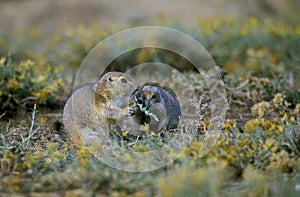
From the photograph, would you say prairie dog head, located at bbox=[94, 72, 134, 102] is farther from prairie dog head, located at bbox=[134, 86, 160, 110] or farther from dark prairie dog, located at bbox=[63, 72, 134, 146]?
prairie dog head, located at bbox=[134, 86, 160, 110]

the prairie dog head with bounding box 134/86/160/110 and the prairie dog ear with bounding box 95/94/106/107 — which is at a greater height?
the prairie dog head with bounding box 134/86/160/110

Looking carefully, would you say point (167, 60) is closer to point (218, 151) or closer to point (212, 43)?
point (212, 43)

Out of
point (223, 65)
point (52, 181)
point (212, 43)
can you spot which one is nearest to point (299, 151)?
point (52, 181)

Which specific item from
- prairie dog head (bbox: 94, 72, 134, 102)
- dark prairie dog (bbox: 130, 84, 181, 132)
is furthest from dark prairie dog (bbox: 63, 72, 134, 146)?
dark prairie dog (bbox: 130, 84, 181, 132)

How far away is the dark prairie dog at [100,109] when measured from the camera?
4.63 metres

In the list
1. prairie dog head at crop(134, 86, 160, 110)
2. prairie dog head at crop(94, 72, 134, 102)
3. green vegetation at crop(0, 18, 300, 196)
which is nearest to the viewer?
green vegetation at crop(0, 18, 300, 196)

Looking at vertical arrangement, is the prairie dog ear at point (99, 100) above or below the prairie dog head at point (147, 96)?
below

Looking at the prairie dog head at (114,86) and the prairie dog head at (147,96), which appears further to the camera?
the prairie dog head at (147,96)

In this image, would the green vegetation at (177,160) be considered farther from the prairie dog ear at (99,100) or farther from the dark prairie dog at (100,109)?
the prairie dog ear at (99,100)

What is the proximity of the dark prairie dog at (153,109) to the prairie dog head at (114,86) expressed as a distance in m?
0.10

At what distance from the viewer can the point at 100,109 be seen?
15.4ft

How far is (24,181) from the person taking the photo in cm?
384

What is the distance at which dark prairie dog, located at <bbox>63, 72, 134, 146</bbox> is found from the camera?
4.63 meters

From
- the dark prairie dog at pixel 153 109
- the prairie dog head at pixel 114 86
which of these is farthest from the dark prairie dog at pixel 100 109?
the dark prairie dog at pixel 153 109
